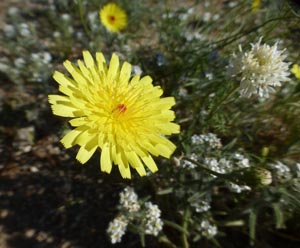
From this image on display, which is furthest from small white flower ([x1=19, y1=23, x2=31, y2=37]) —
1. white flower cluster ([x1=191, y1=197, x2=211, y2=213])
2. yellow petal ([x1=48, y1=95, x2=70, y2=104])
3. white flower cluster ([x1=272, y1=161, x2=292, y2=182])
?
white flower cluster ([x1=272, y1=161, x2=292, y2=182])

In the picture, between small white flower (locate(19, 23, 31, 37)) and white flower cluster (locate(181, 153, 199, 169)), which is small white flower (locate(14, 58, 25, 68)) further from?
white flower cluster (locate(181, 153, 199, 169))

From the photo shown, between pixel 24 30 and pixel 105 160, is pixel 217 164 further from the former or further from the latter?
pixel 24 30

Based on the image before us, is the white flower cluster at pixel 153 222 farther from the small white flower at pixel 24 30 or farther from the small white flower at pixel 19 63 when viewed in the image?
the small white flower at pixel 24 30

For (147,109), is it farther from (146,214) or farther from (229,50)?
(229,50)

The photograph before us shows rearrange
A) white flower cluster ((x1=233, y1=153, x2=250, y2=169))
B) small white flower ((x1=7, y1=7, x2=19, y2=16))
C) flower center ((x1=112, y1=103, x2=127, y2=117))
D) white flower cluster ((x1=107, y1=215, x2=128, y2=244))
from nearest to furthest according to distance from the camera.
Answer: flower center ((x1=112, y1=103, x2=127, y2=117)) < white flower cluster ((x1=107, y1=215, x2=128, y2=244)) < white flower cluster ((x1=233, y1=153, x2=250, y2=169)) < small white flower ((x1=7, y1=7, x2=19, y2=16))

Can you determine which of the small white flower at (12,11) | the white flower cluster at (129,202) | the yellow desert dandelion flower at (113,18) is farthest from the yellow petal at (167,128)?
the small white flower at (12,11)

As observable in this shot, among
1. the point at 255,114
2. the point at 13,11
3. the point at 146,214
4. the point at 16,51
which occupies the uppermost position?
the point at 13,11

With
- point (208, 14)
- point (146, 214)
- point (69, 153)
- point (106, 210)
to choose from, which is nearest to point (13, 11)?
point (69, 153)
